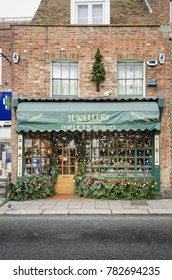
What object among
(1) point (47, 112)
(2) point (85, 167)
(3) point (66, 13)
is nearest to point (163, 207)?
(2) point (85, 167)

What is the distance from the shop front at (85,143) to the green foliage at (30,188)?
414 millimetres

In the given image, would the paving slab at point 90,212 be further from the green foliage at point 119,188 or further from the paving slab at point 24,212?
the green foliage at point 119,188

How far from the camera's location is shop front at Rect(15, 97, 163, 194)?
1014 centimetres

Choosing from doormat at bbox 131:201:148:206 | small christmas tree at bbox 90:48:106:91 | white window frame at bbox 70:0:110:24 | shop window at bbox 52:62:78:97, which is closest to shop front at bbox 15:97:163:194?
shop window at bbox 52:62:78:97

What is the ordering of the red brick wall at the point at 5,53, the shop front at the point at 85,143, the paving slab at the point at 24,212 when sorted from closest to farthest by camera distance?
1. the paving slab at the point at 24,212
2. the shop front at the point at 85,143
3. the red brick wall at the point at 5,53

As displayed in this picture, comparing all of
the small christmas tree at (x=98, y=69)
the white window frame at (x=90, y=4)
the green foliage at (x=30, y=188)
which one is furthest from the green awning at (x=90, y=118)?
the white window frame at (x=90, y=4)

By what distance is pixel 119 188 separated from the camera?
34.0 ft

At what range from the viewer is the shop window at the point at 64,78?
11.3 meters

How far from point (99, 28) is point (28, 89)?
370cm

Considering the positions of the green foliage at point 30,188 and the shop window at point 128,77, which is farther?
the shop window at point 128,77

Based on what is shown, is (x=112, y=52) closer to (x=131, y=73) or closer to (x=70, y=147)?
(x=131, y=73)

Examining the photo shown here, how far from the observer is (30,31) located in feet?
36.5

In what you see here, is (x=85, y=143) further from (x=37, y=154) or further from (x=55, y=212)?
(x=55, y=212)

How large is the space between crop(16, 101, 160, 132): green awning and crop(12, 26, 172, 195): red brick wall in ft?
3.77
